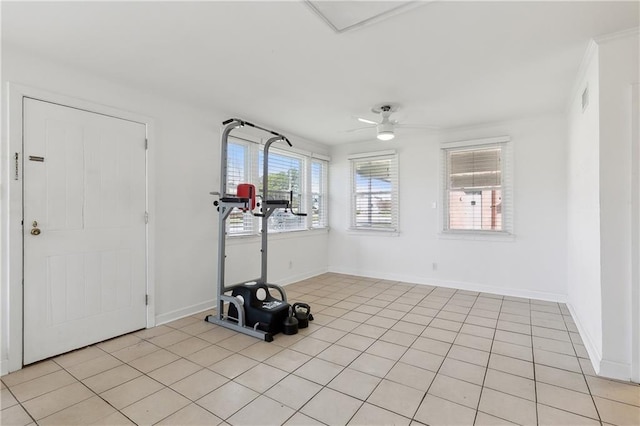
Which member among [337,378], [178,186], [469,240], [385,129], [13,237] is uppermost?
[385,129]

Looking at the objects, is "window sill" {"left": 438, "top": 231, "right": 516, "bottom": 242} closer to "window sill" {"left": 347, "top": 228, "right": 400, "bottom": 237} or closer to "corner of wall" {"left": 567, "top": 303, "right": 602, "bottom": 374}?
"window sill" {"left": 347, "top": 228, "right": 400, "bottom": 237}

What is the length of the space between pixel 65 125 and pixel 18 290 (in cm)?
143

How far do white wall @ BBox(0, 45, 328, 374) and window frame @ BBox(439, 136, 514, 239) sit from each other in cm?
333

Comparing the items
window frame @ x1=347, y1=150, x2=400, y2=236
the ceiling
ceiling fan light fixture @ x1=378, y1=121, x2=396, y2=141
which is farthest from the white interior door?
window frame @ x1=347, y1=150, x2=400, y2=236

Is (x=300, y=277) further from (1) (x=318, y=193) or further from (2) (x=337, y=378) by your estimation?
(2) (x=337, y=378)

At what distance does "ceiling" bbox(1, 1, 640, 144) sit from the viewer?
2049mm

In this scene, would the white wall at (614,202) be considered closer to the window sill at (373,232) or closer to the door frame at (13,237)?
the window sill at (373,232)

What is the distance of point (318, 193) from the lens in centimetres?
610

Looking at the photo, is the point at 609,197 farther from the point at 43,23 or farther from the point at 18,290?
the point at 18,290

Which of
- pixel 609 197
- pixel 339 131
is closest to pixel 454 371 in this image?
pixel 609 197

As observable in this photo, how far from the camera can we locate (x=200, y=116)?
12.7 ft

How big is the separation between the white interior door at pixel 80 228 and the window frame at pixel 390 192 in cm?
370

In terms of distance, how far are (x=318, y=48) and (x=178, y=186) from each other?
2.25 metres

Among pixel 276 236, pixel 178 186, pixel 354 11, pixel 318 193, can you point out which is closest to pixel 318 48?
pixel 354 11
